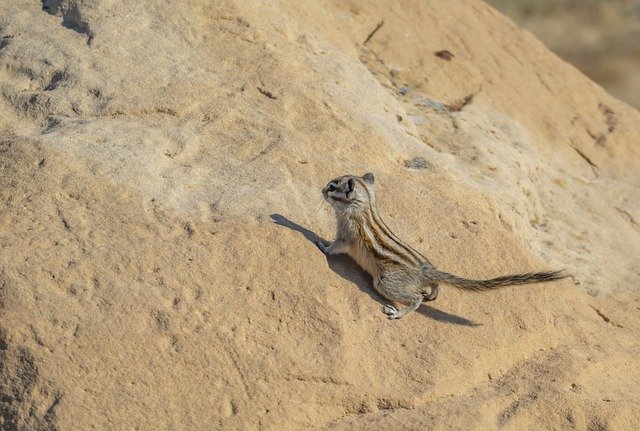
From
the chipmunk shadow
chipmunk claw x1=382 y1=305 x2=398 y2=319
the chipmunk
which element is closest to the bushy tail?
the chipmunk

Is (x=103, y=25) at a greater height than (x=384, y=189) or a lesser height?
lesser

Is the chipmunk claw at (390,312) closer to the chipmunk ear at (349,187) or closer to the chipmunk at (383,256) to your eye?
the chipmunk at (383,256)

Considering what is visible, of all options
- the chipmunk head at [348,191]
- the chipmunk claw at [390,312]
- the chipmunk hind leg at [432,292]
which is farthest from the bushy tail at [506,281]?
the chipmunk head at [348,191]

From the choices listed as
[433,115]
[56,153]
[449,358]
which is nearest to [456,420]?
[449,358]

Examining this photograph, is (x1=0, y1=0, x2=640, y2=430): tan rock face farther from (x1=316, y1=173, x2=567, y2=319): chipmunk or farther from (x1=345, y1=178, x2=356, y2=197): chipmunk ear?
(x1=345, y1=178, x2=356, y2=197): chipmunk ear

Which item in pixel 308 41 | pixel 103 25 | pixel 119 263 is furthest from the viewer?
pixel 308 41

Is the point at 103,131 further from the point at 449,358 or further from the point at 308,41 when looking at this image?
the point at 449,358
